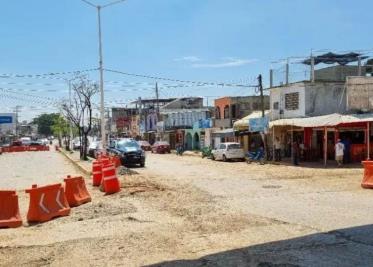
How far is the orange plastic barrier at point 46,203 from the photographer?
45.3 feet

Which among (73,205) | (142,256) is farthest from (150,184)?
(142,256)

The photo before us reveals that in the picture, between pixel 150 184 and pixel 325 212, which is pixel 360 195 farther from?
pixel 150 184

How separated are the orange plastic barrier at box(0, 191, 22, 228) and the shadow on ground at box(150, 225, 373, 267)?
5508 millimetres

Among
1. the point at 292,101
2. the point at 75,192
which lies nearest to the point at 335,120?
the point at 292,101

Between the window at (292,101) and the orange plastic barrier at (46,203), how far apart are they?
29.1m

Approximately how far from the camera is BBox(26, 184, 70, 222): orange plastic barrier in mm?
13812

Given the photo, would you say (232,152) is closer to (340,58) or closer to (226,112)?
(340,58)

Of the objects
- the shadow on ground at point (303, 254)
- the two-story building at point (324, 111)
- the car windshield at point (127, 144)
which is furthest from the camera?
the car windshield at point (127, 144)

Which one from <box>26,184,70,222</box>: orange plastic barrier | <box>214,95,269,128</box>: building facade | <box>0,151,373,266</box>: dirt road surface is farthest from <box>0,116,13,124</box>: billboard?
<box>26,184,70,222</box>: orange plastic barrier

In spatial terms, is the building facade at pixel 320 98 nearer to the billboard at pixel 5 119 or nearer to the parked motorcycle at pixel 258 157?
the parked motorcycle at pixel 258 157

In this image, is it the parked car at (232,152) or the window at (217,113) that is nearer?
the parked car at (232,152)

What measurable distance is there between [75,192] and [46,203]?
9.02 feet

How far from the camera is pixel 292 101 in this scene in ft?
138

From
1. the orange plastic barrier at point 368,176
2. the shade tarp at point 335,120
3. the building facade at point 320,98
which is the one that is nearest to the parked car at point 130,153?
the shade tarp at point 335,120
